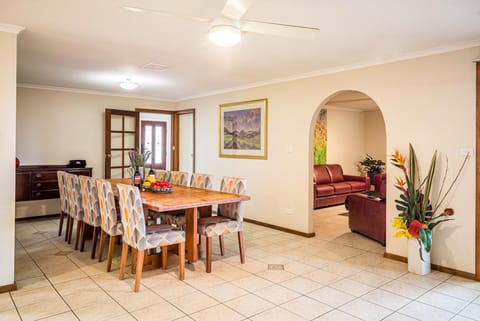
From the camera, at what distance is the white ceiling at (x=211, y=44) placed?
2.72 metres

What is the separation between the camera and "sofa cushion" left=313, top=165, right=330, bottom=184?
309 inches

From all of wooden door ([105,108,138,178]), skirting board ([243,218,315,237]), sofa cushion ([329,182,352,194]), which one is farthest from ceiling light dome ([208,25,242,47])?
sofa cushion ([329,182,352,194])

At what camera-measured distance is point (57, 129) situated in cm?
662

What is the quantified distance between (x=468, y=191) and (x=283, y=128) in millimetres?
2711

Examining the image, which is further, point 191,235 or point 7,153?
point 191,235

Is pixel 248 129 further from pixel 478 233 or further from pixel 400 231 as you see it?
pixel 478 233

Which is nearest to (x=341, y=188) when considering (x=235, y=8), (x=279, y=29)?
(x=279, y=29)

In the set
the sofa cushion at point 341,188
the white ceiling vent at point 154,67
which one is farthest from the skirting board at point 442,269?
the white ceiling vent at point 154,67

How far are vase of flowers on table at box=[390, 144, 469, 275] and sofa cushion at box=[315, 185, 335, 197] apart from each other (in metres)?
3.56

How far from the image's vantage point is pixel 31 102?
6340 millimetres

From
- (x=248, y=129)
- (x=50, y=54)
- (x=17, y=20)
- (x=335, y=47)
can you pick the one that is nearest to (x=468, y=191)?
(x=335, y=47)

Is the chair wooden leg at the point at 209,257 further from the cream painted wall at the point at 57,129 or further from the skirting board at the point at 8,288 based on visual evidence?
Answer: the cream painted wall at the point at 57,129

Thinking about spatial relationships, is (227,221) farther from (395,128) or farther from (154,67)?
(154,67)

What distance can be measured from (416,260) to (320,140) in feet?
17.3
